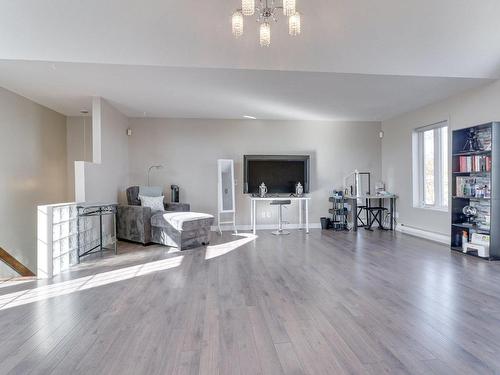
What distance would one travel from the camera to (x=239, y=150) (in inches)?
270

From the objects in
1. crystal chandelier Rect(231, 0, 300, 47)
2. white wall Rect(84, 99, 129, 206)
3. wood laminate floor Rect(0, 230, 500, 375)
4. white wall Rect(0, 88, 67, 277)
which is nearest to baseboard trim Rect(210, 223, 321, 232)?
white wall Rect(84, 99, 129, 206)

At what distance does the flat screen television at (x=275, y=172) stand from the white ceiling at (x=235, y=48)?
223 centimetres

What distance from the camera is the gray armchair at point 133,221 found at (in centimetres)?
505

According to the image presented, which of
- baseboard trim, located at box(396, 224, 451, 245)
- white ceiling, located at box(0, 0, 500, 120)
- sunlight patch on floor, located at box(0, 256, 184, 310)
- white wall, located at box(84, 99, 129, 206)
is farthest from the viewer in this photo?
baseboard trim, located at box(396, 224, 451, 245)

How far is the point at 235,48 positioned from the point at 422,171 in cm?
474

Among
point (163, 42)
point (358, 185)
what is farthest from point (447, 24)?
point (358, 185)

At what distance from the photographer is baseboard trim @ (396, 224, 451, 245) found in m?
5.27

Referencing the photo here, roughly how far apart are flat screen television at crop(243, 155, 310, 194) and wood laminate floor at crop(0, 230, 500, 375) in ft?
9.19

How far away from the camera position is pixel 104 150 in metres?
5.12

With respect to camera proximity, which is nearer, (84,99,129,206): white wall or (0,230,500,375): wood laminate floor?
(0,230,500,375): wood laminate floor

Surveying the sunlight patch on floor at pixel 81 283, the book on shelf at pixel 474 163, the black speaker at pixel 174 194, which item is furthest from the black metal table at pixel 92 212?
the book on shelf at pixel 474 163

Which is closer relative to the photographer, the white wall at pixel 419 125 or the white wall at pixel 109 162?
the white wall at pixel 419 125

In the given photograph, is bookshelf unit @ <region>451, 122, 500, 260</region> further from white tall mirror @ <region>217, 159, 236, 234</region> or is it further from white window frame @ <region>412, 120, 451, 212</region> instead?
white tall mirror @ <region>217, 159, 236, 234</region>

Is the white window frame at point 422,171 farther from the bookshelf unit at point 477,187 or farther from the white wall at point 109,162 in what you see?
the white wall at point 109,162
